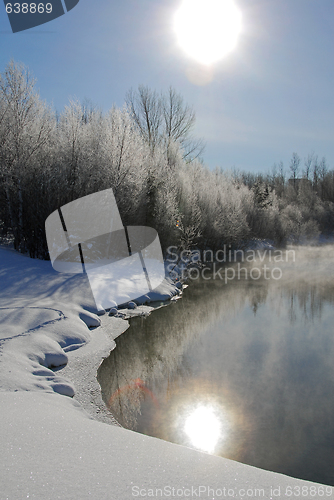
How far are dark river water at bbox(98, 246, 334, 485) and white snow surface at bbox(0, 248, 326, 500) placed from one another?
68 cm

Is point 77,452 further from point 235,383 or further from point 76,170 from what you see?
point 76,170

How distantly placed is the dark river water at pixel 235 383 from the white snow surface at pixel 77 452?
2.23 ft

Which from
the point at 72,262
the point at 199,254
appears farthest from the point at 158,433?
the point at 199,254

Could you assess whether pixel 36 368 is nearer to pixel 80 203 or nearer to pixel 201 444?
pixel 201 444

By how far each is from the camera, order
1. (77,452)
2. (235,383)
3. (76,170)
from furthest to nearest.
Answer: (76,170) → (235,383) → (77,452)

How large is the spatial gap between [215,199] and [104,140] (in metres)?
11.4

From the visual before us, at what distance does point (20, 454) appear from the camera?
2424mm

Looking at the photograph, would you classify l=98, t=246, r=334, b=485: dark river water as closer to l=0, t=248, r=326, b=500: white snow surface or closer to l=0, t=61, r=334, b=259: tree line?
l=0, t=248, r=326, b=500: white snow surface

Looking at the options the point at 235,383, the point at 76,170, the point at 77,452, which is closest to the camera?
the point at 77,452

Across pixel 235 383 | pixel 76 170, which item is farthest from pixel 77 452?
pixel 76 170

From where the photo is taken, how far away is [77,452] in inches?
102

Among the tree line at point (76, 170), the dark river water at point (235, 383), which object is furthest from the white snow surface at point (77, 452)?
the tree line at point (76, 170)

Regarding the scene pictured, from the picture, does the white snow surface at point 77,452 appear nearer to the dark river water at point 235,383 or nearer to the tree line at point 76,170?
the dark river water at point 235,383

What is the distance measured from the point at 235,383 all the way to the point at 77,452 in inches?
140
